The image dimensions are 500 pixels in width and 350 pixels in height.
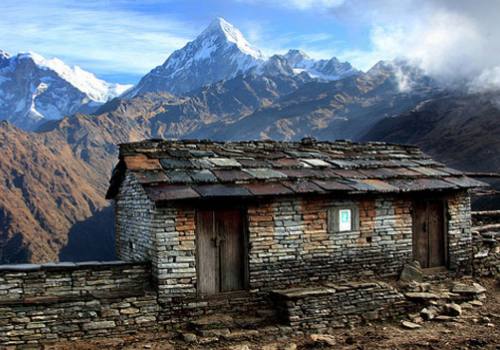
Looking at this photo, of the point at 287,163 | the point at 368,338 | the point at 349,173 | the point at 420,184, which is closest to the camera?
the point at 368,338

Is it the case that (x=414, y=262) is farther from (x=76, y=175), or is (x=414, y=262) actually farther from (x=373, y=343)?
(x=76, y=175)

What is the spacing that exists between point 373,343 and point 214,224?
3462 mm

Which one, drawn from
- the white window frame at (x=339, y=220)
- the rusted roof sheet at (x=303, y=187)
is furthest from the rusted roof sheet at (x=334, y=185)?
the white window frame at (x=339, y=220)

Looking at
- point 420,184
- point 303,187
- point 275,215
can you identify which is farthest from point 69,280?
point 420,184

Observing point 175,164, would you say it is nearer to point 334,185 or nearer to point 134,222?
point 134,222

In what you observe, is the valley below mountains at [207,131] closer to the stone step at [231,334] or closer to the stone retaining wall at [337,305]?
the stone retaining wall at [337,305]

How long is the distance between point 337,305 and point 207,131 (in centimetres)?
12467

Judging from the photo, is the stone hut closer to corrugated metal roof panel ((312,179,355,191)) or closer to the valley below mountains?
corrugated metal roof panel ((312,179,355,191))

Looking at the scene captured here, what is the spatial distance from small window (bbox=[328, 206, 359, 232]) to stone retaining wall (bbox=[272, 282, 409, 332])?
1.18 meters

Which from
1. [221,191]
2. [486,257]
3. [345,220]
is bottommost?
[486,257]

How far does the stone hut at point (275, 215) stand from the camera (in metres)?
9.27

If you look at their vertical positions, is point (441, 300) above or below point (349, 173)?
below

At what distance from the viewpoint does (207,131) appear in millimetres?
133000

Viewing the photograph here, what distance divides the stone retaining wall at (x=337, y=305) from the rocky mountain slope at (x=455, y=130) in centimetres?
3719
